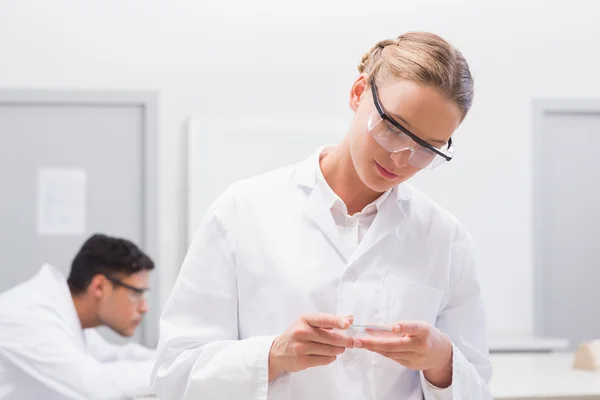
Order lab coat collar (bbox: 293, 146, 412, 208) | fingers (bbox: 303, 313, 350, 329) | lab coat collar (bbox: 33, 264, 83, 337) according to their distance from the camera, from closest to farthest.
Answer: fingers (bbox: 303, 313, 350, 329) → lab coat collar (bbox: 293, 146, 412, 208) → lab coat collar (bbox: 33, 264, 83, 337)

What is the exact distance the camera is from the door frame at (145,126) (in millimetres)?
4238

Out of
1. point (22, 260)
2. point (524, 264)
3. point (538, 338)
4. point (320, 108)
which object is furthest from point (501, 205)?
point (22, 260)

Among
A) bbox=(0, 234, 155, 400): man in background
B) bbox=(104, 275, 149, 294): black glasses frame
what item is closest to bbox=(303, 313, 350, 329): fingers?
bbox=(0, 234, 155, 400): man in background

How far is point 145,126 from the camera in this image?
4312mm

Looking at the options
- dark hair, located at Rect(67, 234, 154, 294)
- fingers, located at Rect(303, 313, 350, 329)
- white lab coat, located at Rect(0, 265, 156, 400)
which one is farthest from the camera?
dark hair, located at Rect(67, 234, 154, 294)

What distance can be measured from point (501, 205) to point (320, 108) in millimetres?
1166

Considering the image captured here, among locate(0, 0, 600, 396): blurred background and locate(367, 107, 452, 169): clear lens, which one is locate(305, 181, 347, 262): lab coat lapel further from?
locate(0, 0, 600, 396): blurred background

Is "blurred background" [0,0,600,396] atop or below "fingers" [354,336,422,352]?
atop

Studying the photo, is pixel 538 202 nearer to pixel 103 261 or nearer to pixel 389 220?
pixel 103 261

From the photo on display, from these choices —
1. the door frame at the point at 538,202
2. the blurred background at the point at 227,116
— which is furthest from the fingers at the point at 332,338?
the door frame at the point at 538,202

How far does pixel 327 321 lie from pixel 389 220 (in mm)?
306

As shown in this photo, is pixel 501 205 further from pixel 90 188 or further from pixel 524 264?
pixel 90 188

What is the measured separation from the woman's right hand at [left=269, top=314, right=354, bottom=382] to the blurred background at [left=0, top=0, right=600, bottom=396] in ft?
9.62

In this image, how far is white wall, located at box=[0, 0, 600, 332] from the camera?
429cm
